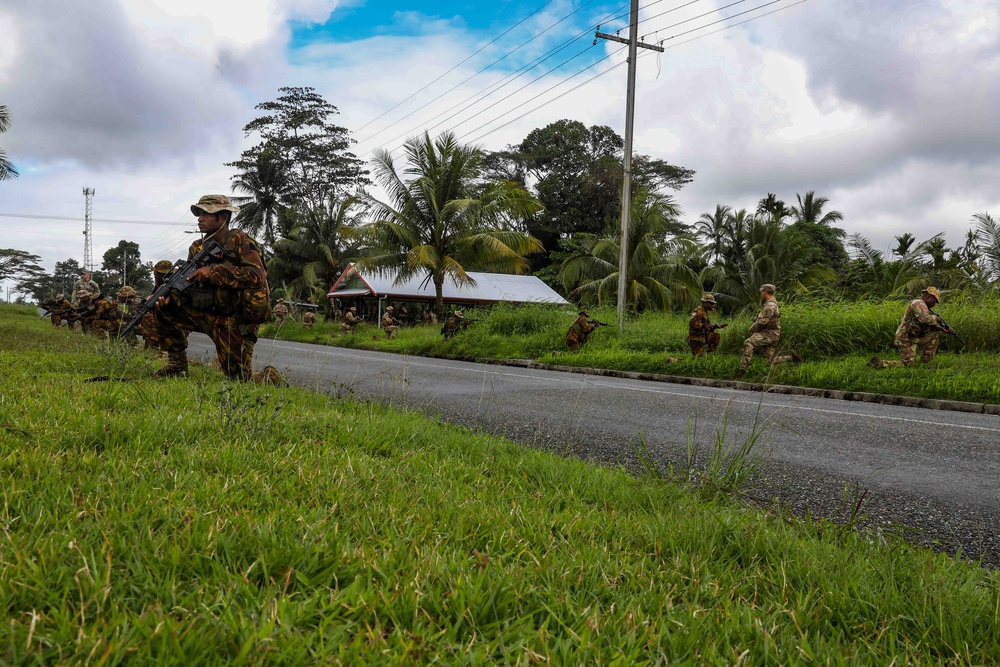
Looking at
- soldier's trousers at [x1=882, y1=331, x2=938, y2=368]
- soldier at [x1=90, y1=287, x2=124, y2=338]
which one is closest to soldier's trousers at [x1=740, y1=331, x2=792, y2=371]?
soldier's trousers at [x1=882, y1=331, x2=938, y2=368]

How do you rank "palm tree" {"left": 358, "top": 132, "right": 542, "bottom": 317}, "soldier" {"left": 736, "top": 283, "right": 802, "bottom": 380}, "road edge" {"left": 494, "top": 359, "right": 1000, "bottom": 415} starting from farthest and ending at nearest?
"palm tree" {"left": 358, "top": 132, "right": 542, "bottom": 317} < "soldier" {"left": 736, "top": 283, "right": 802, "bottom": 380} < "road edge" {"left": 494, "top": 359, "right": 1000, "bottom": 415}

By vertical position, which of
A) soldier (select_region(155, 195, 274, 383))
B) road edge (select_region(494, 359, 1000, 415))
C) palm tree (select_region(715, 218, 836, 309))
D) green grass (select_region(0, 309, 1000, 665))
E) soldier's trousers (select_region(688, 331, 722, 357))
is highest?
palm tree (select_region(715, 218, 836, 309))

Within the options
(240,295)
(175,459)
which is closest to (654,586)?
(175,459)

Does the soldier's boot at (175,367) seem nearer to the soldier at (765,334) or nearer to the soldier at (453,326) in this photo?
the soldier at (765,334)

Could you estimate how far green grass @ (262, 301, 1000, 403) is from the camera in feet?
32.7

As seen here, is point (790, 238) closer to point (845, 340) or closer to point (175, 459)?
point (845, 340)

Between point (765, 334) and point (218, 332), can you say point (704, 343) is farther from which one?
point (218, 332)

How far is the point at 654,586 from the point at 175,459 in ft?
6.41

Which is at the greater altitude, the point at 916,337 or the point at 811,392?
the point at 916,337

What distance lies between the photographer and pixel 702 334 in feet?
42.9

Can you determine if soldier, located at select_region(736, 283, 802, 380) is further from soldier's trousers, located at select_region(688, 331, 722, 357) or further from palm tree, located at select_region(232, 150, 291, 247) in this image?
palm tree, located at select_region(232, 150, 291, 247)

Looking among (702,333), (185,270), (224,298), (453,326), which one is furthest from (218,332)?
(453,326)

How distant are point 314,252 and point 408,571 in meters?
40.1

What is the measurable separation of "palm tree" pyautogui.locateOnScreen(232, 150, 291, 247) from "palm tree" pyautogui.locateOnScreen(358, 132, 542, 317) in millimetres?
21321
